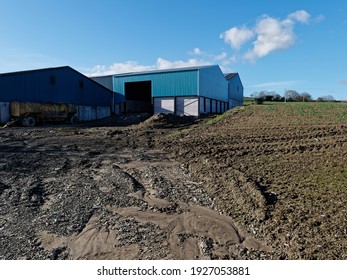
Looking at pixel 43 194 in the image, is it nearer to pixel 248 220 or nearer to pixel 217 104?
pixel 248 220

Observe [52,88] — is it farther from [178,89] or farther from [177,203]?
[177,203]

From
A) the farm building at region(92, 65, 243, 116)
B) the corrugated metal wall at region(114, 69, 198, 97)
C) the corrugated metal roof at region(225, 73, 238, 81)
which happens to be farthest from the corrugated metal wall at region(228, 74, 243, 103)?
the corrugated metal wall at region(114, 69, 198, 97)

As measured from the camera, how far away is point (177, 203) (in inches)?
226

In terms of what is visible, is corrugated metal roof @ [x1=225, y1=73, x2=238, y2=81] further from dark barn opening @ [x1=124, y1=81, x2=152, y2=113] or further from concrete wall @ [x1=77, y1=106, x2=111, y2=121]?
concrete wall @ [x1=77, y1=106, x2=111, y2=121]

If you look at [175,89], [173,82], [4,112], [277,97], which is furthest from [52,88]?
[277,97]

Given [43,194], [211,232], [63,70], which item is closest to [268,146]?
[211,232]

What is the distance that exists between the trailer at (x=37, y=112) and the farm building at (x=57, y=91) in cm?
86

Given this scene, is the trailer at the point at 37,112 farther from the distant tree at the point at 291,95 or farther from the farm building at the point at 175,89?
the distant tree at the point at 291,95

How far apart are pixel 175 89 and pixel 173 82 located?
0.87m

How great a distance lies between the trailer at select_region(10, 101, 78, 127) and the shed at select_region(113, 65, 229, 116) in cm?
1018

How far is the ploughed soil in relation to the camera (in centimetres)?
397

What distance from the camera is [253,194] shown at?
5855 millimetres

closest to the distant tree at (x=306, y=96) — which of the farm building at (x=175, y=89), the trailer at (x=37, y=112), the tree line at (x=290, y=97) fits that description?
the tree line at (x=290, y=97)

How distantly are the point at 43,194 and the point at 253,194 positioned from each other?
4693mm
